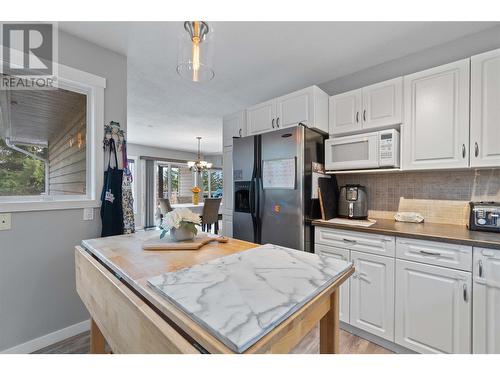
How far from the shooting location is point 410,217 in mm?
2064

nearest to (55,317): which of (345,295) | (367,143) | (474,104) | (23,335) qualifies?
(23,335)

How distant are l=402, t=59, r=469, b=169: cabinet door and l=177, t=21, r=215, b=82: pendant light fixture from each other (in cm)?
173

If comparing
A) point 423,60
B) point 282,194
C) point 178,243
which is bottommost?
point 178,243

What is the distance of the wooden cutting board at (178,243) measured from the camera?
49.1 inches

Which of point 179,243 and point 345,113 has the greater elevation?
point 345,113

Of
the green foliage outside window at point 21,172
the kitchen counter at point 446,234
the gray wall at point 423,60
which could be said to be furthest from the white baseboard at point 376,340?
the green foliage outside window at point 21,172

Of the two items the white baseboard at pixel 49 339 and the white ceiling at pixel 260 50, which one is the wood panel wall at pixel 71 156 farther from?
the white baseboard at pixel 49 339

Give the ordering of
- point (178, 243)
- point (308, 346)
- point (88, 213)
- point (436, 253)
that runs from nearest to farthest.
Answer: point (178, 243)
point (436, 253)
point (308, 346)
point (88, 213)

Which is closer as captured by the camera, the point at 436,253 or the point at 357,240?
the point at 436,253

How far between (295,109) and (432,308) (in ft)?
6.53

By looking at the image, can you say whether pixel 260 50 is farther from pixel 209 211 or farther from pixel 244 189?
pixel 209 211

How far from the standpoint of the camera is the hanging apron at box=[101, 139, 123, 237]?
2045 millimetres

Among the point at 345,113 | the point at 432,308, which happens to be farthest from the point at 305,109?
the point at 432,308

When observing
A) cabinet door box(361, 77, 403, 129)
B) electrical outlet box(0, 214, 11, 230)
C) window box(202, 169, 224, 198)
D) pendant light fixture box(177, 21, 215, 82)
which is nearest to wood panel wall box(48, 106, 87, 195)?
electrical outlet box(0, 214, 11, 230)
